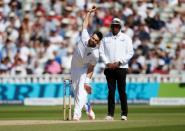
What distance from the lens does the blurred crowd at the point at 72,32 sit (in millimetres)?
26188

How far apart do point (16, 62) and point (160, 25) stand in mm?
5932

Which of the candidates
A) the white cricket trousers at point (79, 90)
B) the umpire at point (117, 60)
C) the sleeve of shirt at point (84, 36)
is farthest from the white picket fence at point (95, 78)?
the sleeve of shirt at point (84, 36)

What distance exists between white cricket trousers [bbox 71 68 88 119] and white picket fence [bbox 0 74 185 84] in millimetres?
9943

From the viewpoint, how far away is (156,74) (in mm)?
26125

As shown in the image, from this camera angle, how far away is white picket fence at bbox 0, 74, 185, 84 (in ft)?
84.3

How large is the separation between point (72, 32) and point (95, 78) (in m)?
2.33

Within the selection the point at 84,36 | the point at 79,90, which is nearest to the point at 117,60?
the point at 84,36

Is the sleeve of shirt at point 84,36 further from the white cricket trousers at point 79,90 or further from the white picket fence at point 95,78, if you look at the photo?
the white picket fence at point 95,78

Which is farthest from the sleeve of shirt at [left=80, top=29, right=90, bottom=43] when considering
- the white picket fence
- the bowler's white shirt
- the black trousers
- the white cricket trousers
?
the white picket fence

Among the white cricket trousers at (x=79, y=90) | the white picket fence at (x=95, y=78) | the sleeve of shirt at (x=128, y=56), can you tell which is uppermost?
A: the sleeve of shirt at (x=128, y=56)

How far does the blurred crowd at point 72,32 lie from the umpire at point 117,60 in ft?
34.0

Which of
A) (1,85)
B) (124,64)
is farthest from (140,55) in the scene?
(124,64)

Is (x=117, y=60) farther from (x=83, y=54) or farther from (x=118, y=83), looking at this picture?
(x=83, y=54)

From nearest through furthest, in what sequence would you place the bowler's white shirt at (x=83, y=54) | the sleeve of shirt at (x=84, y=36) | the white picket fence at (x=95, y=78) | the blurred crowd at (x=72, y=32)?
1. the sleeve of shirt at (x=84, y=36)
2. the bowler's white shirt at (x=83, y=54)
3. the white picket fence at (x=95, y=78)
4. the blurred crowd at (x=72, y=32)
